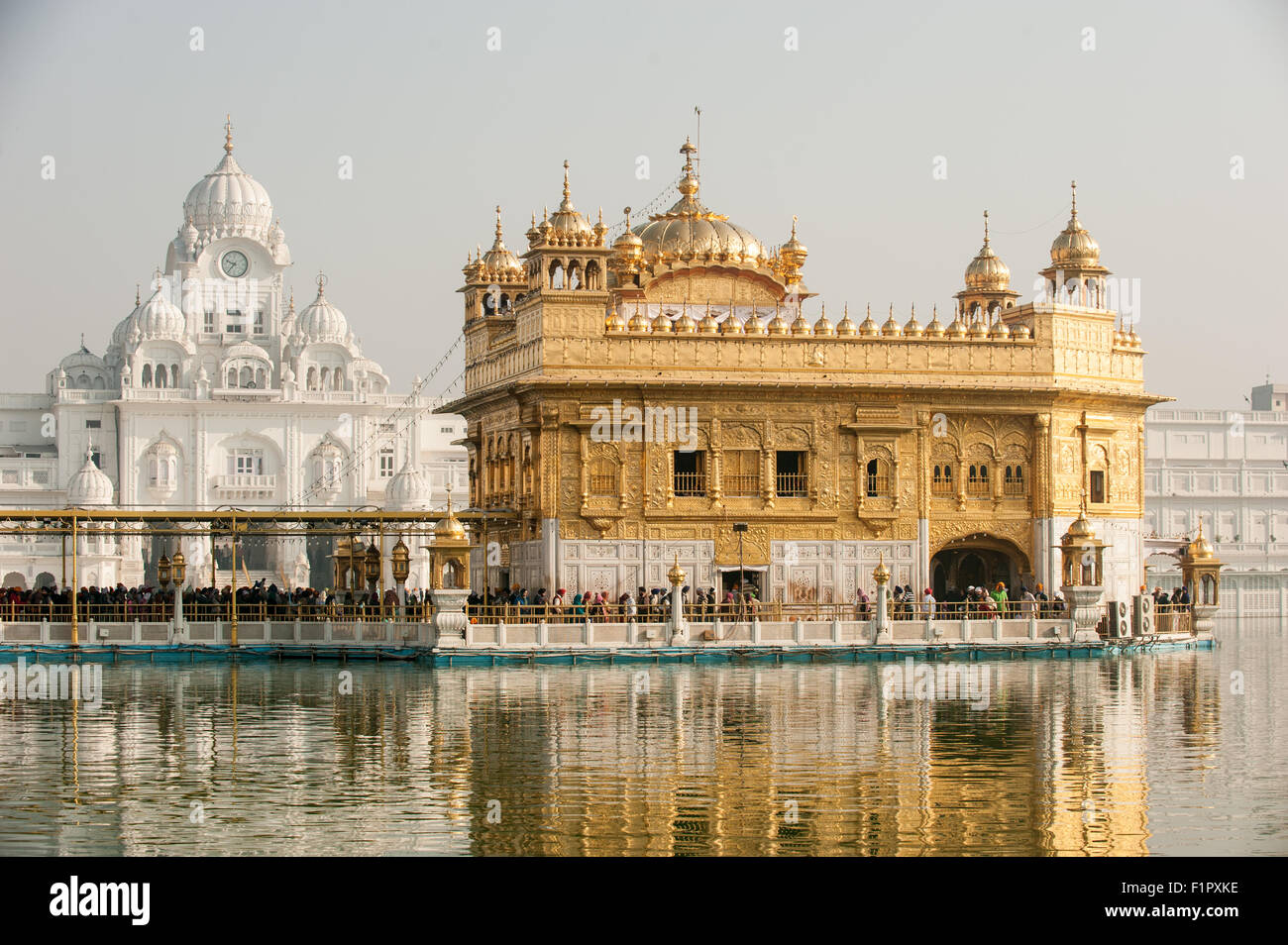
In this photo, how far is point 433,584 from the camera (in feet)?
121

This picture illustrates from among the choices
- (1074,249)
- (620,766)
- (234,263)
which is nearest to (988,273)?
(1074,249)

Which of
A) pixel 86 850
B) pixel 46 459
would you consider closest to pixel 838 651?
pixel 86 850

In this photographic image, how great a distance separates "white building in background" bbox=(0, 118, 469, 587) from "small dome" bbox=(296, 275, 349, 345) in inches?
3.3

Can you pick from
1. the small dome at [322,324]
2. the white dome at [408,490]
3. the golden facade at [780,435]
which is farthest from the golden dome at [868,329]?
the small dome at [322,324]

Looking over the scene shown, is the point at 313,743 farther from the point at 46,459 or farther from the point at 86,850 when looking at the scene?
the point at 46,459

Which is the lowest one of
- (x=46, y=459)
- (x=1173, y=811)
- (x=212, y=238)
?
(x=1173, y=811)

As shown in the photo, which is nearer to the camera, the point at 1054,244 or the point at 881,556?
the point at 881,556

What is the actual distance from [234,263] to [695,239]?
6078cm

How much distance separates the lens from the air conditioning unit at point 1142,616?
137 feet

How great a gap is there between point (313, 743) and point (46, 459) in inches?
2926

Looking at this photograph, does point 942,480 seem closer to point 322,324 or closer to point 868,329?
point 868,329

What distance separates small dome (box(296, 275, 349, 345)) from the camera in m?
100
